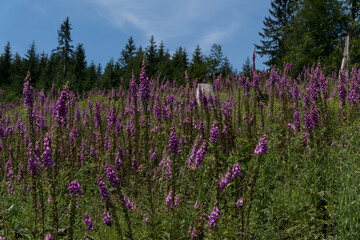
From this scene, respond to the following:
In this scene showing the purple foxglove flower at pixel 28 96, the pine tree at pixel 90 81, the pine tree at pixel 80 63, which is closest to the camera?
the purple foxglove flower at pixel 28 96

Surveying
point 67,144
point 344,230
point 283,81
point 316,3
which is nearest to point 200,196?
point 344,230

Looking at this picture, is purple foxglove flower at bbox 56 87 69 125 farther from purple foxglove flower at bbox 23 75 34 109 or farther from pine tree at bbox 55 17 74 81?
pine tree at bbox 55 17 74 81

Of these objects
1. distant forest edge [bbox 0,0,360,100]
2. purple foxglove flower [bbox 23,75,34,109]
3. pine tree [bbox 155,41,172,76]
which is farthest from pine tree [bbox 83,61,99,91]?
purple foxglove flower [bbox 23,75,34,109]

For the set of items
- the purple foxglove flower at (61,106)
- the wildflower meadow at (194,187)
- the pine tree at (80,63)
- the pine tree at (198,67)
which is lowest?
the wildflower meadow at (194,187)

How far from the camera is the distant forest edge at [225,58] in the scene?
87.3ft

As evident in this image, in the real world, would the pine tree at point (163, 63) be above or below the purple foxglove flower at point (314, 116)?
above

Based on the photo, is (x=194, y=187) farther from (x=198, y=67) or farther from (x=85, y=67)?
(x=85, y=67)

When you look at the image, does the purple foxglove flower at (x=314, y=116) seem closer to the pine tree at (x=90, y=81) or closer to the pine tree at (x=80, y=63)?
the pine tree at (x=90, y=81)

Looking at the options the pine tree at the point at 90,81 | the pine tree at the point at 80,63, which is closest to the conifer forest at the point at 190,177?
the pine tree at the point at 90,81

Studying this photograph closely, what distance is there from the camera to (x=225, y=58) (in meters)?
26.4

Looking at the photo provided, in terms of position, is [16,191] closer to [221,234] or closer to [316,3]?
[221,234]

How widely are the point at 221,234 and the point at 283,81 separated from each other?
21.1ft

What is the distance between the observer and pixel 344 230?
10.9 feet

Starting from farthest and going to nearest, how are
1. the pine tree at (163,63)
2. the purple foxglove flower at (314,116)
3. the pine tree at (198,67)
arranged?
the pine tree at (163,63), the pine tree at (198,67), the purple foxglove flower at (314,116)
